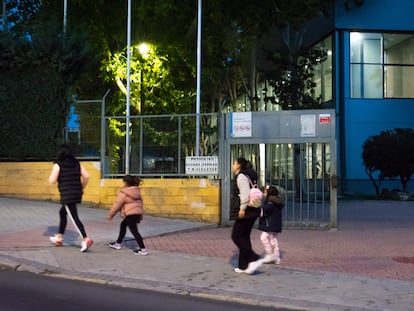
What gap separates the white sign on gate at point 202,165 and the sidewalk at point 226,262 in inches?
52.8

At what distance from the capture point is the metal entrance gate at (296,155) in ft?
42.5

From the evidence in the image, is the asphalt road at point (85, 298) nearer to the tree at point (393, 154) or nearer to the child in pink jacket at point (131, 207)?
the child in pink jacket at point (131, 207)

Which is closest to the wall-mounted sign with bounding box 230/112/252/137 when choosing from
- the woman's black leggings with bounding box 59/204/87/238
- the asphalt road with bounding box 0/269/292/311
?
the woman's black leggings with bounding box 59/204/87/238

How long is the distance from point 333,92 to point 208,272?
83.2ft

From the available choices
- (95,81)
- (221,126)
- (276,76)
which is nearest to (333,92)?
(276,76)

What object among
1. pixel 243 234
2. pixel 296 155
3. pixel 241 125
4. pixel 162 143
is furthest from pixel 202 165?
pixel 243 234

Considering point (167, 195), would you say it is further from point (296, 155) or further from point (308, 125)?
point (308, 125)

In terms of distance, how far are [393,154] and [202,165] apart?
14.1 meters

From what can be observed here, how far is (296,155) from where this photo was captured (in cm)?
1328

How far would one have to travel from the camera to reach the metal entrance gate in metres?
13.0

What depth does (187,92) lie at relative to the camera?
→ 79.3ft

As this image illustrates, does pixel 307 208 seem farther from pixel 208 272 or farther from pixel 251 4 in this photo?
pixel 251 4

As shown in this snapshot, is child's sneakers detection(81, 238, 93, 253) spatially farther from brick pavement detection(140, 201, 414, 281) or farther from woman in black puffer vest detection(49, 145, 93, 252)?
brick pavement detection(140, 201, 414, 281)

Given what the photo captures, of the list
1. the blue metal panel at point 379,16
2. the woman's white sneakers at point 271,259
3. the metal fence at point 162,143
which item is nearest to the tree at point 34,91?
the metal fence at point 162,143
